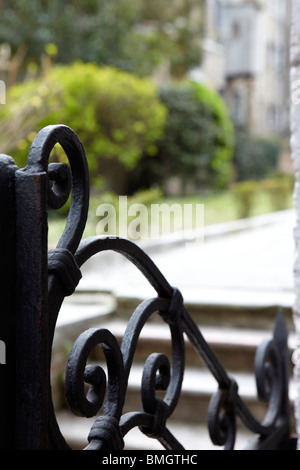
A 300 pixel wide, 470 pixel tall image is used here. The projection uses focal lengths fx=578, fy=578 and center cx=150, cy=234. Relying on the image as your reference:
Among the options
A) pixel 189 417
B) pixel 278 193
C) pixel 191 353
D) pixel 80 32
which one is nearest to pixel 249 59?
pixel 80 32

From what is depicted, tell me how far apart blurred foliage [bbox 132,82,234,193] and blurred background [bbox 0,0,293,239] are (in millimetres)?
26

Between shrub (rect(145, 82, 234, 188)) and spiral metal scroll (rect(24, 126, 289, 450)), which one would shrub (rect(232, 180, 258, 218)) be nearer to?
shrub (rect(145, 82, 234, 188))

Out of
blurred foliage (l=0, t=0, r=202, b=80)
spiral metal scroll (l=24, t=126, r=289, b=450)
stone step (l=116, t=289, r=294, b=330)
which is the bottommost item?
stone step (l=116, t=289, r=294, b=330)

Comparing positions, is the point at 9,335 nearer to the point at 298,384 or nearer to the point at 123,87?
the point at 298,384

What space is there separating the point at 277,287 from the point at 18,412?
3.32 meters

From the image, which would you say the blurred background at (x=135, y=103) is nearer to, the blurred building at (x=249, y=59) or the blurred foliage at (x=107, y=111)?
the blurred foliage at (x=107, y=111)

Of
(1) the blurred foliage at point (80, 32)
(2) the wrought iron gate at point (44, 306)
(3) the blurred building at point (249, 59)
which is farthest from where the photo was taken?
(3) the blurred building at point (249, 59)

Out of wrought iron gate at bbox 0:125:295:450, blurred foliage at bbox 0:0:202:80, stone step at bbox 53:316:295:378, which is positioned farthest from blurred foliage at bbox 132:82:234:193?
wrought iron gate at bbox 0:125:295:450

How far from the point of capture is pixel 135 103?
1109cm

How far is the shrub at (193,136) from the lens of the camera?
45.4 feet

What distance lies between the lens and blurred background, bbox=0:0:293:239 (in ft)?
28.9

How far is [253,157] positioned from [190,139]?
22.9 feet

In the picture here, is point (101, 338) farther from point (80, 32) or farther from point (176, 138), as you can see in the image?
point (80, 32)

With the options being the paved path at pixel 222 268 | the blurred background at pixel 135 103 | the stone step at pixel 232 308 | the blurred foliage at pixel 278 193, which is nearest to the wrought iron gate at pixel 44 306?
the stone step at pixel 232 308
